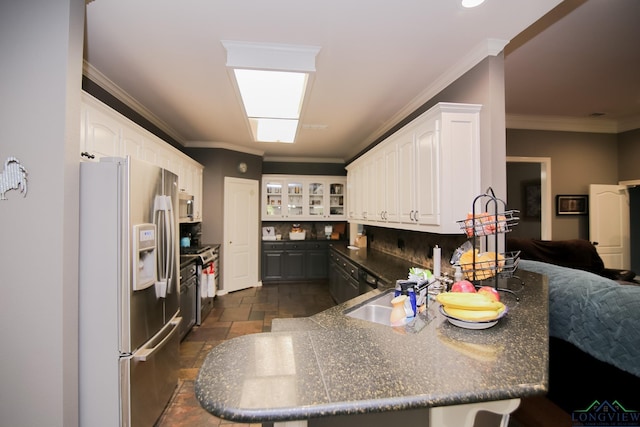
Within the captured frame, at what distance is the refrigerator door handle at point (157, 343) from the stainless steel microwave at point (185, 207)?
2043 mm

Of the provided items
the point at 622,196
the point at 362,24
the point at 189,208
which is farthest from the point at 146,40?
the point at 622,196

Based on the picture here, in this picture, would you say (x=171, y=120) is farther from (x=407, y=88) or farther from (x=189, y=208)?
(x=407, y=88)

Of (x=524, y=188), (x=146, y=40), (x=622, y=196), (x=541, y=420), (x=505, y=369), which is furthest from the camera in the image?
Answer: (x=524, y=188)

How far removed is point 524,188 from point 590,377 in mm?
5765

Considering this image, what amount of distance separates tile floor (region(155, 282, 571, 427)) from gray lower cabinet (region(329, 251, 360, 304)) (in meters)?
0.27

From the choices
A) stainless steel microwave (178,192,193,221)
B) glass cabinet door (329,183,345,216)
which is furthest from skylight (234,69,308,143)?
glass cabinet door (329,183,345,216)

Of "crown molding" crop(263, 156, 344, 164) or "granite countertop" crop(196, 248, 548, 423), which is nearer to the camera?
"granite countertop" crop(196, 248, 548, 423)

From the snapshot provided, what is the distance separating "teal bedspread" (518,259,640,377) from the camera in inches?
52.1

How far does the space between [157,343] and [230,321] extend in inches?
78.7

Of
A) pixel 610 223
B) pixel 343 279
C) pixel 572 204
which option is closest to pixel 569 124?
pixel 572 204

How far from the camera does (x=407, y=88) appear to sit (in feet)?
10.0

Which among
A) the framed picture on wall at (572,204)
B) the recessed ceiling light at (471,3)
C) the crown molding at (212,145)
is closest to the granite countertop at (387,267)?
the recessed ceiling light at (471,3)

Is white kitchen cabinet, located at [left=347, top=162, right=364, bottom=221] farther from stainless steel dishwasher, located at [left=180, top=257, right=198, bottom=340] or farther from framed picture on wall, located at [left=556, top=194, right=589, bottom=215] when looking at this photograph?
framed picture on wall, located at [left=556, top=194, right=589, bottom=215]

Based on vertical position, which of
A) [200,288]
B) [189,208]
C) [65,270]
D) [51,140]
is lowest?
[200,288]
